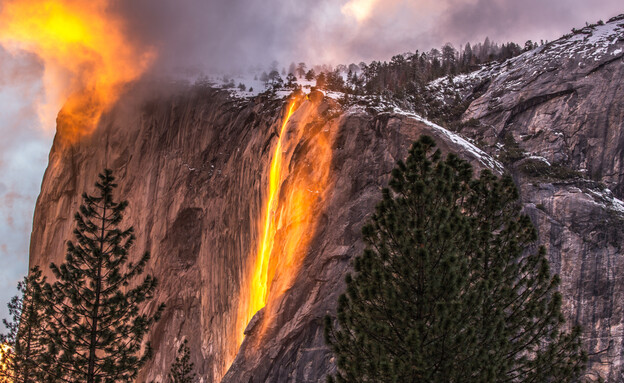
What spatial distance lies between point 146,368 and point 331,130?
23.0 m

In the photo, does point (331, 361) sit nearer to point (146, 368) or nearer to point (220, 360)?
point (220, 360)

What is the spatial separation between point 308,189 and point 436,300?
19.6 metres

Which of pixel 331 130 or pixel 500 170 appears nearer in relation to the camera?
pixel 500 170

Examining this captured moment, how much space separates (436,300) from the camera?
48.4ft

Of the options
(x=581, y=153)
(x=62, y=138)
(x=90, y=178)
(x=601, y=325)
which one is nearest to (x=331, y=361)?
(x=601, y=325)

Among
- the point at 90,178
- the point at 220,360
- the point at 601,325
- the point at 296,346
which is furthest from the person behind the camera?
the point at 90,178

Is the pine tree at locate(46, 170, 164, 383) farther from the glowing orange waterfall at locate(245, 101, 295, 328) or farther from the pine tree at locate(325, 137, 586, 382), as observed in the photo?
the glowing orange waterfall at locate(245, 101, 295, 328)

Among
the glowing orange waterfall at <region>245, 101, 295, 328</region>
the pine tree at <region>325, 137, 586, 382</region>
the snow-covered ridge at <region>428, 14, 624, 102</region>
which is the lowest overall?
the pine tree at <region>325, 137, 586, 382</region>

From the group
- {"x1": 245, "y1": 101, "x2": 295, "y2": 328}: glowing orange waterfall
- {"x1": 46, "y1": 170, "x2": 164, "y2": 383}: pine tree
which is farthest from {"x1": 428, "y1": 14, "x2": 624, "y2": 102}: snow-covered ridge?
{"x1": 46, "y1": 170, "x2": 164, "y2": 383}: pine tree

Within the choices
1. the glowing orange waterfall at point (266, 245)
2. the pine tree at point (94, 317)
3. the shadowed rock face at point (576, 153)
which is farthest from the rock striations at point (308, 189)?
the pine tree at point (94, 317)

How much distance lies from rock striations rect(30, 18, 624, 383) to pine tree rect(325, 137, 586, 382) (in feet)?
34.6

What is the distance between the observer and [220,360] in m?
39.3

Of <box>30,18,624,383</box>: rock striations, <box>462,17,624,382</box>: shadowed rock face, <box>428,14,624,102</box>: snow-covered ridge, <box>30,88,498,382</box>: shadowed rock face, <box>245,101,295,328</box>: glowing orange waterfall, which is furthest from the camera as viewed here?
<box>428,14,624,102</box>: snow-covered ridge

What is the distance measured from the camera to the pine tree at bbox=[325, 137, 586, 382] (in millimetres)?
13977
